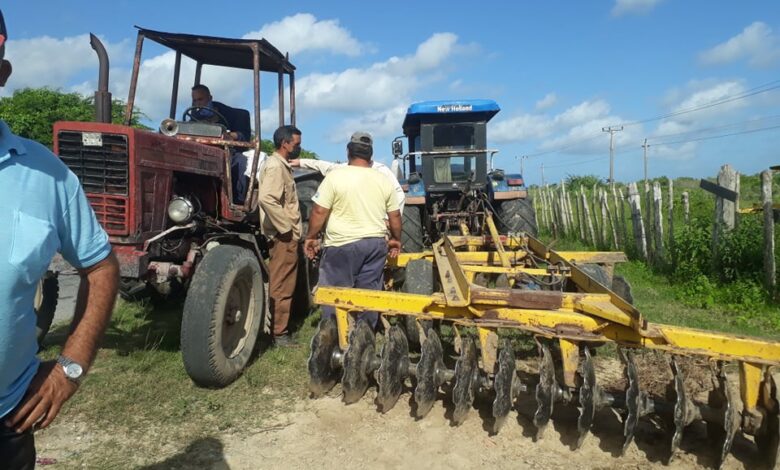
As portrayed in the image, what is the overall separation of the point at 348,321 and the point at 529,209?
17.3 ft

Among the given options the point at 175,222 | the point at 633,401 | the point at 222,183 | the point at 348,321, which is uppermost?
the point at 222,183

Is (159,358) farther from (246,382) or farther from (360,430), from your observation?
(360,430)

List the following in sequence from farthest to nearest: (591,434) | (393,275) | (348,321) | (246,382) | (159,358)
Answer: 1. (393,275)
2. (159,358)
3. (246,382)
4. (348,321)
5. (591,434)

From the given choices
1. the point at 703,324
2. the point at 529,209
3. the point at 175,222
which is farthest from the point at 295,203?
the point at 529,209

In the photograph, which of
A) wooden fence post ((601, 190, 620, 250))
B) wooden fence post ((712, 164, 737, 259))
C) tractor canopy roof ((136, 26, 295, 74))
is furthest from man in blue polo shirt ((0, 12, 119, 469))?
wooden fence post ((601, 190, 620, 250))

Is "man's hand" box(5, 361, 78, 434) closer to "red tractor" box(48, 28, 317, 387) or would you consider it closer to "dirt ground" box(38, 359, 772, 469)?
"dirt ground" box(38, 359, 772, 469)

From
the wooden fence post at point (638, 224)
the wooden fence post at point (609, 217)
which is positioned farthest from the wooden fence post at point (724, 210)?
the wooden fence post at point (609, 217)

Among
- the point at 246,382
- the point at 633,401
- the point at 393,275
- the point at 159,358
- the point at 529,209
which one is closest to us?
→ the point at 633,401

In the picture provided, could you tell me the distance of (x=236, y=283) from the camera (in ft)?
13.3

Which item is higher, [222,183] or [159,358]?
[222,183]

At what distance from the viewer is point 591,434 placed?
314cm

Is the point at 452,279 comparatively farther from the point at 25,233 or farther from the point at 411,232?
the point at 411,232

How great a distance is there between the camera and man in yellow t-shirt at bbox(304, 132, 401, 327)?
155 inches

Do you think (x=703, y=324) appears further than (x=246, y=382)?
Yes
